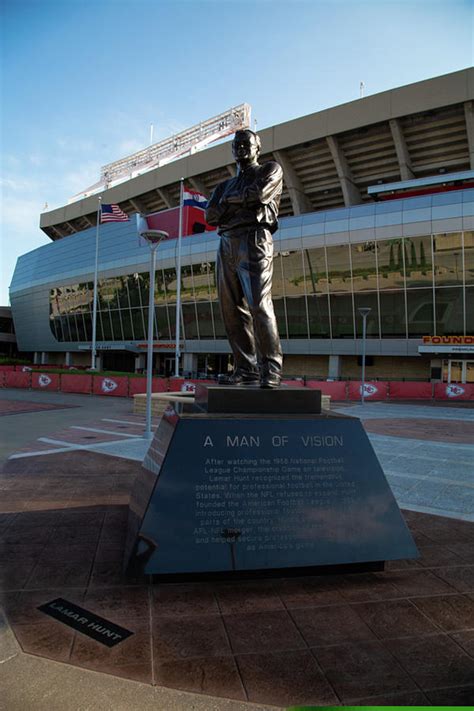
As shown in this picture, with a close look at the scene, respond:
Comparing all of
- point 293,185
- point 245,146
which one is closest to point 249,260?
point 245,146

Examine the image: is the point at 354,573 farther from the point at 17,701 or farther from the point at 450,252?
the point at 450,252

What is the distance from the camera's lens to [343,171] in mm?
41000

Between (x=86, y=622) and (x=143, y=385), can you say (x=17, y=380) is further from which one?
(x=86, y=622)

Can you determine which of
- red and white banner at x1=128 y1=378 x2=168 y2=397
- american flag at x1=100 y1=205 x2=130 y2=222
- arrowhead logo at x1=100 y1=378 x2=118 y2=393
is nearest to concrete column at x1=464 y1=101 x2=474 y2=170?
american flag at x1=100 y1=205 x2=130 y2=222

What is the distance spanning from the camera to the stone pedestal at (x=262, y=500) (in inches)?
146

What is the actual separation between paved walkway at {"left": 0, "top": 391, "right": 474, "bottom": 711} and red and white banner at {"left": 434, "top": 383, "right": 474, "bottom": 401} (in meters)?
23.4

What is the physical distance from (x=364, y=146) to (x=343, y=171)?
2623 millimetres

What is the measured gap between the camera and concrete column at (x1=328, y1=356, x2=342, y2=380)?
35.8 metres

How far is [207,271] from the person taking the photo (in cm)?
4038

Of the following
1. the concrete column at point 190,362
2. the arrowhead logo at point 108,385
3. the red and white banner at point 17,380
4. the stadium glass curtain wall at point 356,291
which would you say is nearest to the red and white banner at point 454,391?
the stadium glass curtain wall at point 356,291

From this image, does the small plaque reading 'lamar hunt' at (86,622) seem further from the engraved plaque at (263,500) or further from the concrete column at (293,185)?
the concrete column at (293,185)

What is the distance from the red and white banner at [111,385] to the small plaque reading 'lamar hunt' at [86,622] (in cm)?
2343

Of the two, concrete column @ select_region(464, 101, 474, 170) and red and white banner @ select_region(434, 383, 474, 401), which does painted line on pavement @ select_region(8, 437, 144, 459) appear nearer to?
red and white banner @ select_region(434, 383, 474, 401)

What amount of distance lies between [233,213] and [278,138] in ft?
135
